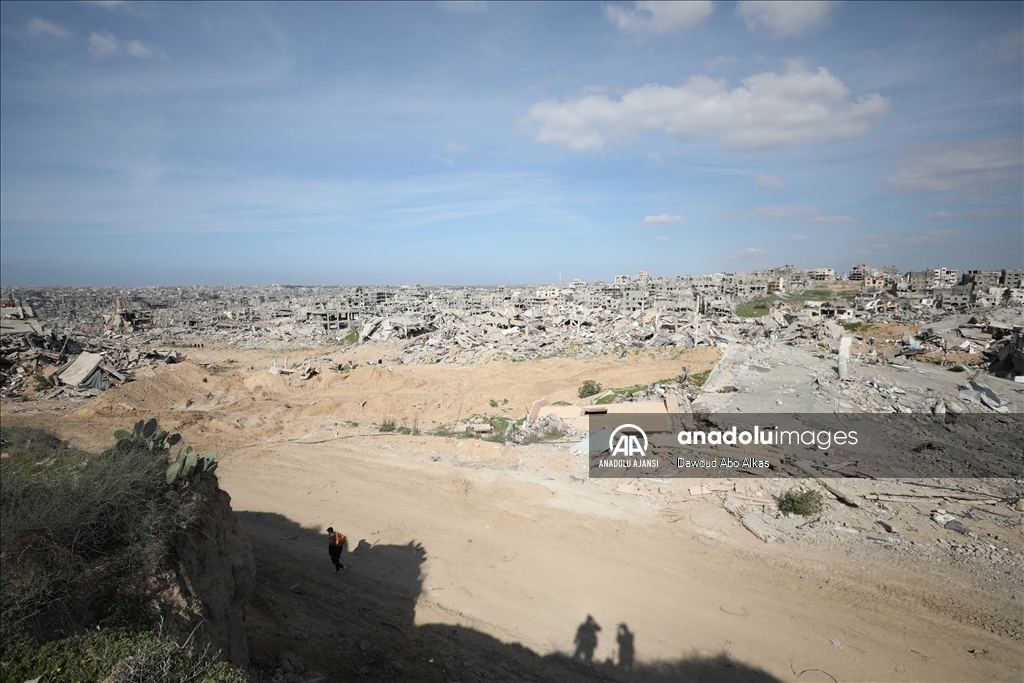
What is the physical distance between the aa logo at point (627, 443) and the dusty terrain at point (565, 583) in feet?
3.88

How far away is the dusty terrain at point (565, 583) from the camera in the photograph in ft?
19.8

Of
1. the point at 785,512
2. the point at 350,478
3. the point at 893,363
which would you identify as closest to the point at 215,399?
the point at 350,478

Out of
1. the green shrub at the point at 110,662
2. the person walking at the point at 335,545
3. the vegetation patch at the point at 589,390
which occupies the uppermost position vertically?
the green shrub at the point at 110,662

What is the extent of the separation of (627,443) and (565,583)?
4807mm

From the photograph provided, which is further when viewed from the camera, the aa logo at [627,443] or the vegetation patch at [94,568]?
the aa logo at [627,443]

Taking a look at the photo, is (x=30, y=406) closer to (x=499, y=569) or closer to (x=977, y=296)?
(x=499, y=569)

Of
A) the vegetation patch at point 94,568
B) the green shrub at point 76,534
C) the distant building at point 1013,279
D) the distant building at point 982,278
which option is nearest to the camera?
the vegetation patch at point 94,568

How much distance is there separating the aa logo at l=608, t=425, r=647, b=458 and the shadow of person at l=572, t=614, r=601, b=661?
5.04 meters

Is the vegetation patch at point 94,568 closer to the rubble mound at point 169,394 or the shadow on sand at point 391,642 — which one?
the shadow on sand at point 391,642

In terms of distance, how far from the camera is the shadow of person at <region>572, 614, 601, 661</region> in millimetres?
6309

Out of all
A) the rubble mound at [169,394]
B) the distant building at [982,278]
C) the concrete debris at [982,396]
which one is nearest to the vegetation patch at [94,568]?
the rubble mound at [169,394]

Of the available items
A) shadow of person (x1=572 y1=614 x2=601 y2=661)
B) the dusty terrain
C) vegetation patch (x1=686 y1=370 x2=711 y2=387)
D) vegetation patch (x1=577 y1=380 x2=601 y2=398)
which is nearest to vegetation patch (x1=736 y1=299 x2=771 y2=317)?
vegetation patch (x1=686 y1=370 x2=711 y2=387)

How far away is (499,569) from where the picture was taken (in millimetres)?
8039

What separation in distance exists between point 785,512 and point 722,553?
70.6 inches
